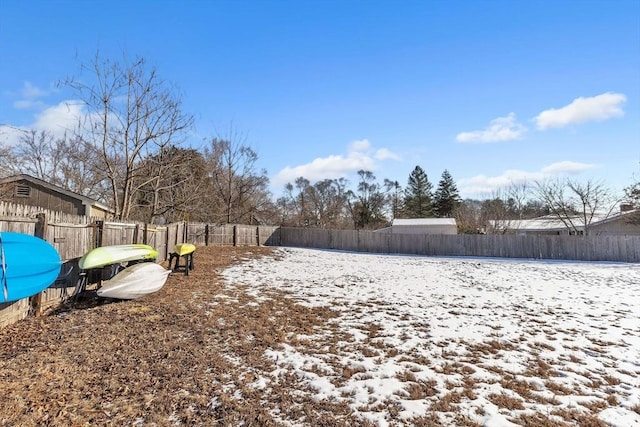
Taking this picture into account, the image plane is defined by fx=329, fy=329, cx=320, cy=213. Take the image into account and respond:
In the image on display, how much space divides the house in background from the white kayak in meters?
25.4

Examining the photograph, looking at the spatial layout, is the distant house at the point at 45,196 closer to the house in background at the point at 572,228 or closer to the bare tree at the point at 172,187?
the bare tree at the point at 172,187

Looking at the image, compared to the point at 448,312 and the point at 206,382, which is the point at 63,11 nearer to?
the point at 206,382

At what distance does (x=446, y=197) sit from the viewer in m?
41.2

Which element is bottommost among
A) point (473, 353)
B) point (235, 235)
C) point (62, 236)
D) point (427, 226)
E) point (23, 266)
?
point (473, 353)

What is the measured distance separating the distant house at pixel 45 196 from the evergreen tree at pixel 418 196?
33.5 m

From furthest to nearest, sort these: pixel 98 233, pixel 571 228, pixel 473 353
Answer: pixel 571 228 < pixel 98 233 < pixel 473 353

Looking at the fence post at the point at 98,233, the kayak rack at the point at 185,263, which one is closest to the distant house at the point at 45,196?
the kayak rack at the point at 185,263

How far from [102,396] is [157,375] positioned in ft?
1.72

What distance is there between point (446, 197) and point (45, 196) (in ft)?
127

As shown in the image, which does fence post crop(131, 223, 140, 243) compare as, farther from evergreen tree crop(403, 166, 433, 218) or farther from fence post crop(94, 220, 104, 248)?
evergreen tree crop(403, 166, 433, 218)

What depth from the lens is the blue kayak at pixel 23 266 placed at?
410cm

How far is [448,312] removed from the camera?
20.5 feet

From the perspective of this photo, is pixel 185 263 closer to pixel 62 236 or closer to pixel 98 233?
pixel 98 233

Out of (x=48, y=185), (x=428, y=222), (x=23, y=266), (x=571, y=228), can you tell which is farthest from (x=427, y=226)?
(x=23, y=266)
